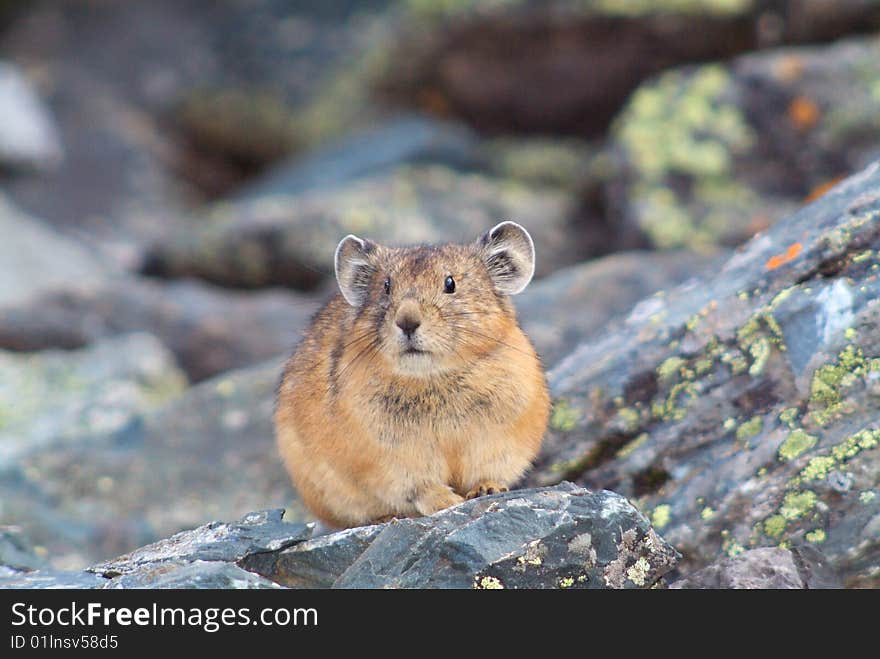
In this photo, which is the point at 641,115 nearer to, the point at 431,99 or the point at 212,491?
the point at 431,99

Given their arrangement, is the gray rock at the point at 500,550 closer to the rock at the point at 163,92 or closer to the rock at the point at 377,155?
the rock at the point at 377,155

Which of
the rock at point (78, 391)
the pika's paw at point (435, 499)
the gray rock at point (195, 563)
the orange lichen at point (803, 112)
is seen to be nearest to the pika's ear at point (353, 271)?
the pika's paw at point (435, 499)

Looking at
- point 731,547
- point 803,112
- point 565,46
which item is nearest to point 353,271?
point 731,547

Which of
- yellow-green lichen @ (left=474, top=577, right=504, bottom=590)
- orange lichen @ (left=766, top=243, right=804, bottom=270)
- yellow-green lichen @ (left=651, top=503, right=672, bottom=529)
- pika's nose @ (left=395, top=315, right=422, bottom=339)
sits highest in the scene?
orange lichen @ (left=766, top=243, right=804, bottom=270)

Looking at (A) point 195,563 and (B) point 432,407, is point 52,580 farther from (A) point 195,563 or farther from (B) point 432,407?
(B) point 432,407

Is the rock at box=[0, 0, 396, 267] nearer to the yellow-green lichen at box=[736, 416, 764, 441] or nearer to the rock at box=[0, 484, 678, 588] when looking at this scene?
the yellow-green lichen at box=[736, 416, 764, 441]

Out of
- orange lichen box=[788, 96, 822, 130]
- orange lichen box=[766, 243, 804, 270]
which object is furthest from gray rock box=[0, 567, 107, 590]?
orange lichen box=[788, 96, 822, 130]
